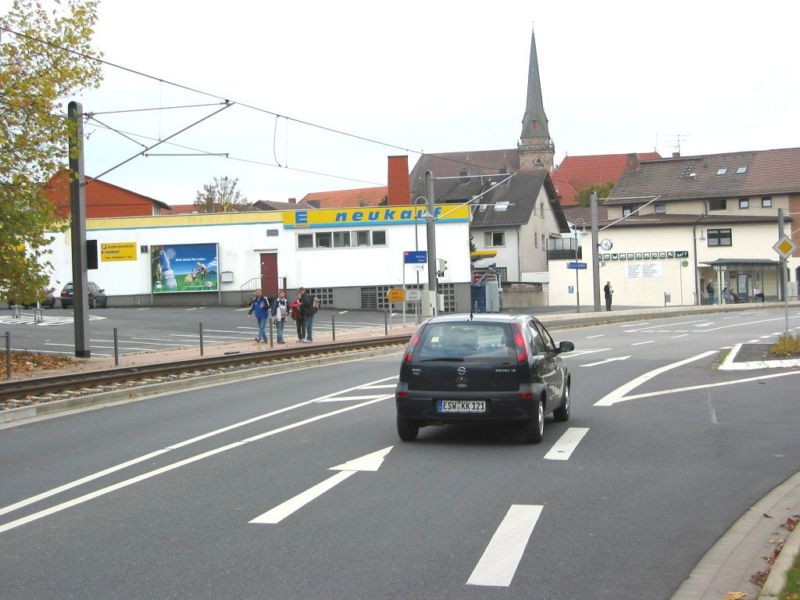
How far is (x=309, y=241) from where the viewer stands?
6109 cm

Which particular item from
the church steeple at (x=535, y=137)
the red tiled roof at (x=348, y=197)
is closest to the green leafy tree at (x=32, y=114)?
the church steeple at (x=535, y=137)

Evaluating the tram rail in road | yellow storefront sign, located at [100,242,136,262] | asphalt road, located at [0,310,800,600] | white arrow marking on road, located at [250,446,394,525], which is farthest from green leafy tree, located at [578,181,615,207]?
white arrow marking on road, located at [250,446,394,525]

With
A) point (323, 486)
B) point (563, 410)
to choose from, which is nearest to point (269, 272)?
point (563, 410)

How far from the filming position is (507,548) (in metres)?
6.71

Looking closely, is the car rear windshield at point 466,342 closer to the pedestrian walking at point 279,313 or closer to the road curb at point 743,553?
the road curb at point 743,553

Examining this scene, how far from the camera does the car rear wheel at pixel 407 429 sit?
11422 mm

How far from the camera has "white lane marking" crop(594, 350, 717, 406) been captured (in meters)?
15.6

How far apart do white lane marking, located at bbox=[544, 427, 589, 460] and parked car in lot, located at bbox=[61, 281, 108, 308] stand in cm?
4856

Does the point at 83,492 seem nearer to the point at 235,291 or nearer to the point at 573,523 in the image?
the point at 573,523

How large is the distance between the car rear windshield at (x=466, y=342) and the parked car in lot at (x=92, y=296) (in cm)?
4863

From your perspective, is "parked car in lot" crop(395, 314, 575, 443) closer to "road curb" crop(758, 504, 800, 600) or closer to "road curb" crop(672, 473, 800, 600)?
"road curb" crop(672, 473, 800, 600)

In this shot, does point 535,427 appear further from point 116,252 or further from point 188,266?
point 188,266

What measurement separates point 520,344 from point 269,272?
50.2 m

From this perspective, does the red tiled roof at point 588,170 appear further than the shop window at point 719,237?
Yes
